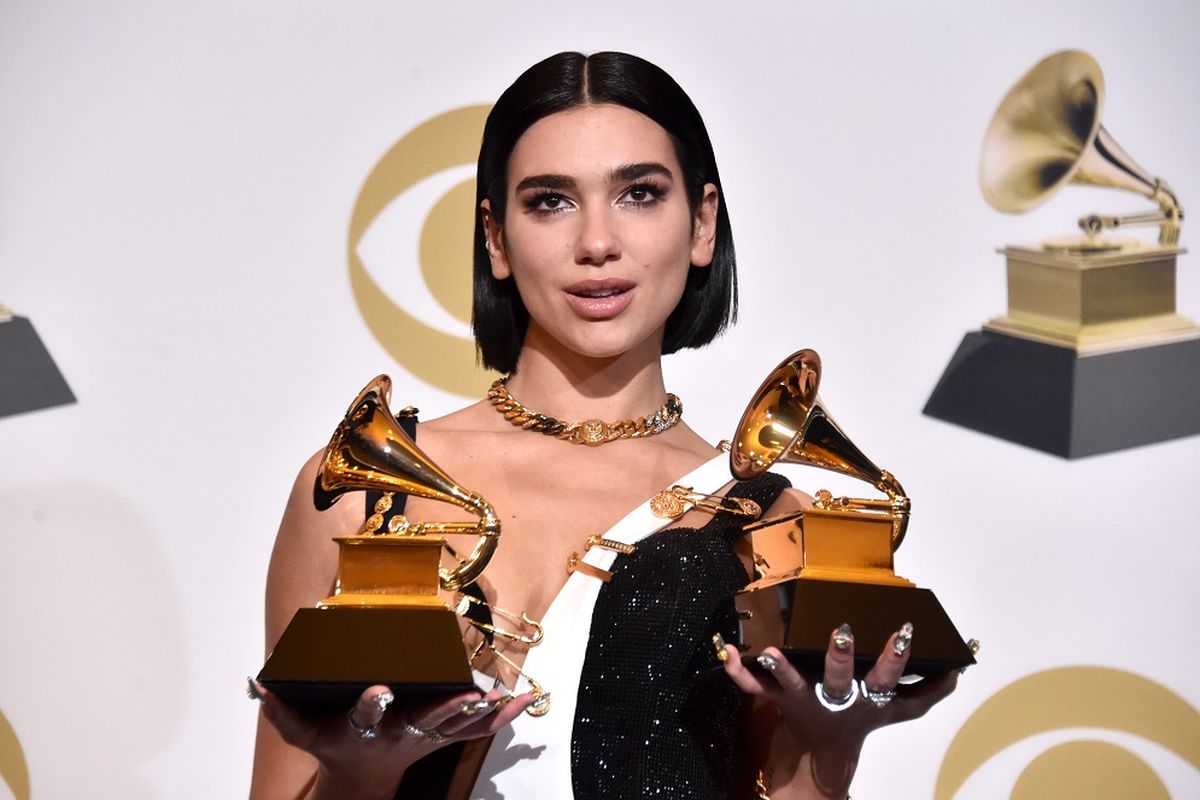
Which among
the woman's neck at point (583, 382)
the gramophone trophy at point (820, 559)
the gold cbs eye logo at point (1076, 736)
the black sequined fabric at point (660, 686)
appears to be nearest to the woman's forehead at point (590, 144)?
the woman's neck at point (583, 382)

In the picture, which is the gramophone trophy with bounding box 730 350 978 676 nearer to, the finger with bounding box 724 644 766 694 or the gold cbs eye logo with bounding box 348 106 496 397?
the finger with bounding box 724 644 766 694

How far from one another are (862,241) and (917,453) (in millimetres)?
417

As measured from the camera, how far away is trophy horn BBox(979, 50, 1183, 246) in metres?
3.14

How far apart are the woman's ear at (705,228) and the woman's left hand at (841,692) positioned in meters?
0.71

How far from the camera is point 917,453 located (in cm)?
308

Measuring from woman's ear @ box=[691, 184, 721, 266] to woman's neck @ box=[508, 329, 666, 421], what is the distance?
15 centimetres

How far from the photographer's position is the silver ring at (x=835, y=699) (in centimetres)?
189

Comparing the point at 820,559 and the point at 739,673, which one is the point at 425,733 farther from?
Answer: the point at 820,559

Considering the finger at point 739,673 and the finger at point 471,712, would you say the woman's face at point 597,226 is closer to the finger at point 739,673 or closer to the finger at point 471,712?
the finger at point 739,673

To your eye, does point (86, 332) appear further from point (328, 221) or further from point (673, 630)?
point (673, 630)

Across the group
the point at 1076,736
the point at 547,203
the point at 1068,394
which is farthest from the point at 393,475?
the point at 1076,736

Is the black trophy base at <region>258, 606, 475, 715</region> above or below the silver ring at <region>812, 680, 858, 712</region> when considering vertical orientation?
above

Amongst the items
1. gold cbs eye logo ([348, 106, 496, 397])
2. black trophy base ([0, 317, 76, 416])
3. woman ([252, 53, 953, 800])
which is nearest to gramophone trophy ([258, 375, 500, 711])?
woman ([252, 53, 953, 800])

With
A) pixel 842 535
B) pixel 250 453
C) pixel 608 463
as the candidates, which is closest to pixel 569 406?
pixel 608 463
